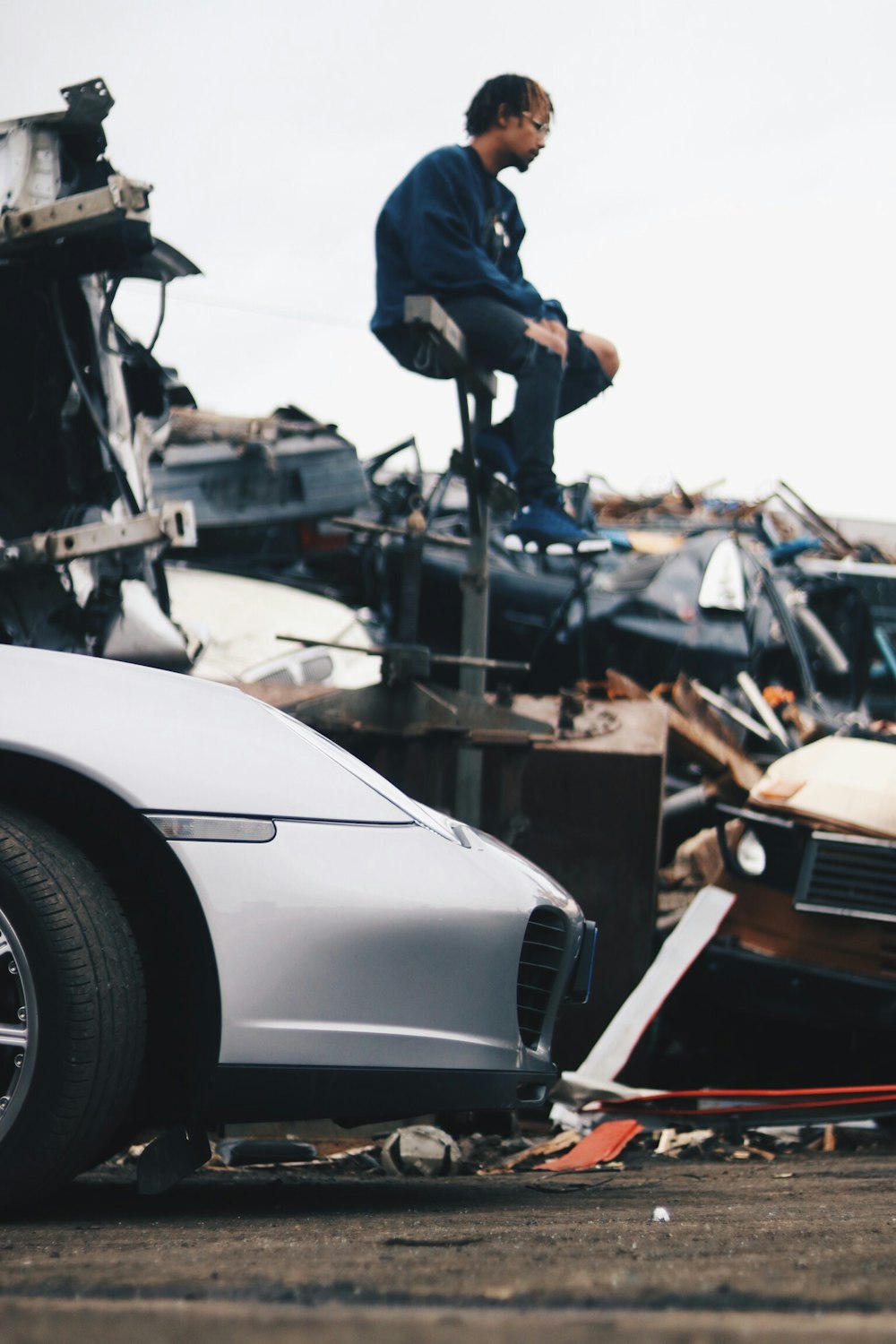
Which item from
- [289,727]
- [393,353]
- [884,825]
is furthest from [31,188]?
[884,825]

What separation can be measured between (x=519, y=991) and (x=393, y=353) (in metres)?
2.85

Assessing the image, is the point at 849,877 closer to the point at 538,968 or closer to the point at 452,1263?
the point at 538,968

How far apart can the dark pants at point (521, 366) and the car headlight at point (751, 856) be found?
1434 millimetres

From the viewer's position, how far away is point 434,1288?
1452 mm

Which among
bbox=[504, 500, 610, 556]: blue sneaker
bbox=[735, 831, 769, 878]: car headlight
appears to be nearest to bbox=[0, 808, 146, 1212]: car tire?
bbox=[504, 500, 610, 556]: blue sneaker

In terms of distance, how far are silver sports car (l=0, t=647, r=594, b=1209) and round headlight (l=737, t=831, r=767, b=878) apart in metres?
2.39

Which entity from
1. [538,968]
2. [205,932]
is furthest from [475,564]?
[205,932]

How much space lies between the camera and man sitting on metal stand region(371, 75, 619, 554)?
15.4 feet

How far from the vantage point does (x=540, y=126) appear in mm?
4836

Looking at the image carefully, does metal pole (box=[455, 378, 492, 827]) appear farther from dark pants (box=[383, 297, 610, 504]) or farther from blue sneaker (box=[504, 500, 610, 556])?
blue sneaker (box=[504, 500, 610, 556])

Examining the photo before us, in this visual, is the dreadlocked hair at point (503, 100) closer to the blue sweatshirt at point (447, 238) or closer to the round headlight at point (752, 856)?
the blue sweatshirt at point (447, 238)

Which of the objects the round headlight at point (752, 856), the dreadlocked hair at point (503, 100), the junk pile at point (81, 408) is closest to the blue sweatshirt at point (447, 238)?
the dreadlocked hair at point (503, 100)

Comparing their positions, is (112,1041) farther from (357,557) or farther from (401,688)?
(357,557)

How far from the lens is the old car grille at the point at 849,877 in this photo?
14.6ft
